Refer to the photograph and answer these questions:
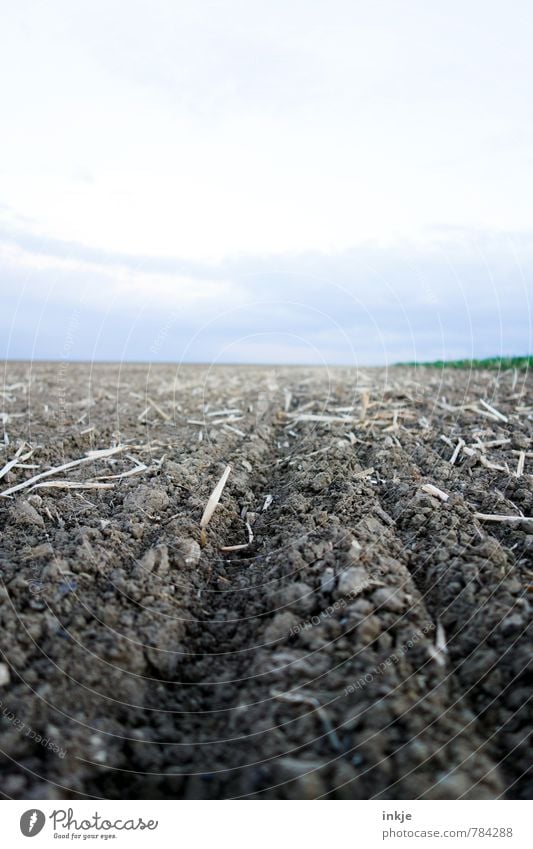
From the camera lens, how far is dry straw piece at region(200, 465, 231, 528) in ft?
14.2

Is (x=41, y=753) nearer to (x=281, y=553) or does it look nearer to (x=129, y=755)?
(x=129, y=755)

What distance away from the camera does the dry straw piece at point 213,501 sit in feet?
14.2

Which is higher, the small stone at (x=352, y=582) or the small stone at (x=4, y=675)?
the small stone at (x=352, y=582)

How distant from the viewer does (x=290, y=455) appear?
610 centimetres

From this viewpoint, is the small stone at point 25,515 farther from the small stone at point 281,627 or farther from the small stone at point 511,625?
the small stone at point 511,625

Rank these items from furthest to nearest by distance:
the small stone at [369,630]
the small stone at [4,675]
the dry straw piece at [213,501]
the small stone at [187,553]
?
the dry straw piece at [213,501], the small stone at [187,553], the small stone at [369,630], the small stone at [4,675]

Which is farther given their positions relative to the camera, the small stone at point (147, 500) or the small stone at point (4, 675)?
the small stone at point (147, 500)

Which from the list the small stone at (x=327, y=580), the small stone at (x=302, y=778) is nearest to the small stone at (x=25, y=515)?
the small stone at (x=327, y=580)
